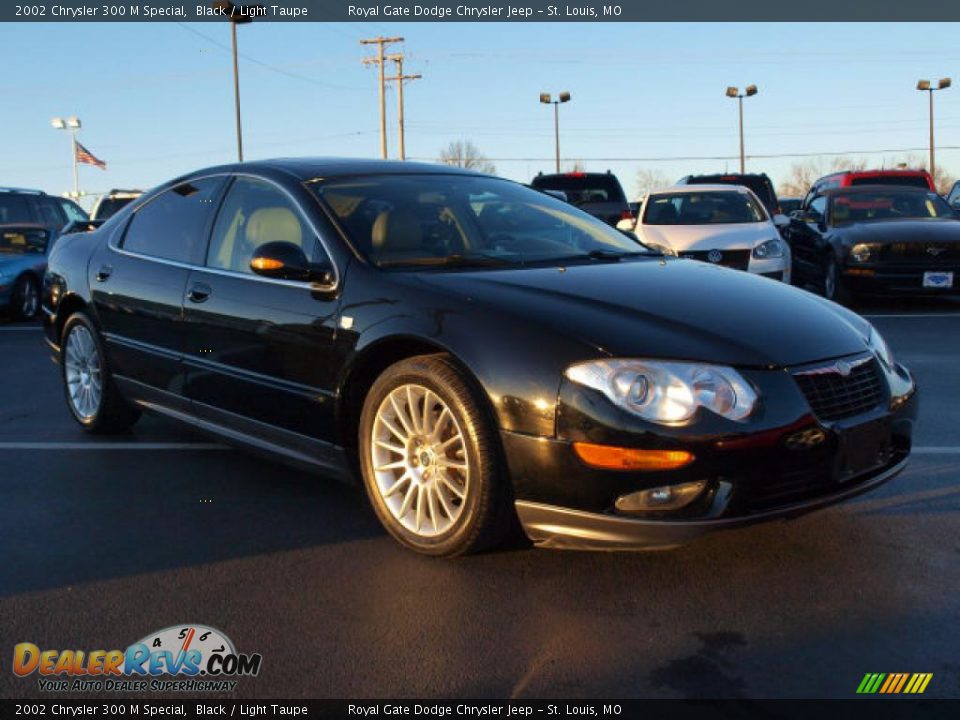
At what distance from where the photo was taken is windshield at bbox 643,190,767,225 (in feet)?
43.0

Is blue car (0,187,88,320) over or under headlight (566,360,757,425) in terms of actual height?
over

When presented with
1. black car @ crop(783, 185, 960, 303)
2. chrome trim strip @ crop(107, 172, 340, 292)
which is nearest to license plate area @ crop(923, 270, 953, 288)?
black car @ crop(783, 185, 960, 303)

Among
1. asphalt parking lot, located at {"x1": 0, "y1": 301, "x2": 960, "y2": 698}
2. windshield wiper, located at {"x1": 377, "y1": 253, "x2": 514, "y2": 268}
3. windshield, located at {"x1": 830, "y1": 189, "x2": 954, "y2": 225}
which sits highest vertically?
windshield, located at {"x1": 830, "y1": 189, "x2": 954, "y2": 225}

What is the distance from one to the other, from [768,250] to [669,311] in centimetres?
893

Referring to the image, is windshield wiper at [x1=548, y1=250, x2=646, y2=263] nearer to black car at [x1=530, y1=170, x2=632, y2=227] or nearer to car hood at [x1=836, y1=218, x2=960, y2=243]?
car hood at [x1=836, y1=218, x2=960, y2=243]

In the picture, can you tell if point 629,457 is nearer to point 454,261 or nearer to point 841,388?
point 841,388

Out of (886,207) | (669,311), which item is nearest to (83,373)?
(669,311)

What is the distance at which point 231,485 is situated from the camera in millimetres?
4898

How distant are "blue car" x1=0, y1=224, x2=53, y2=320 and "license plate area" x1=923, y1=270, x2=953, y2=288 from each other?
34.9 feet

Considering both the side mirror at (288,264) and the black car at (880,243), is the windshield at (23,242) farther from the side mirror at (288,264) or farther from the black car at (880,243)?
the side mirror at (288,264)

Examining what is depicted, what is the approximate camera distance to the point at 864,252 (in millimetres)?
11609

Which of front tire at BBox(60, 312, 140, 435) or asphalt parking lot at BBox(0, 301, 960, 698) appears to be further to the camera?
front tire at BBox(60, 312, 140, 435)
